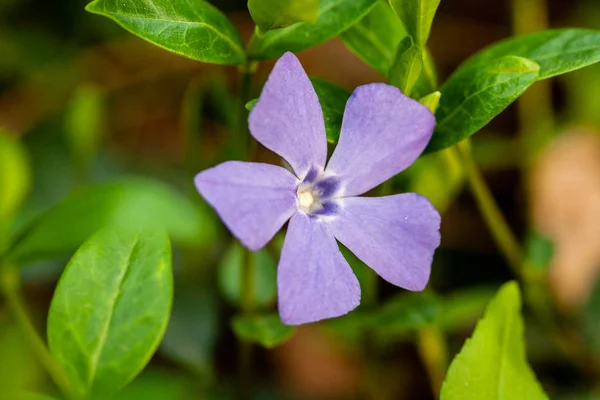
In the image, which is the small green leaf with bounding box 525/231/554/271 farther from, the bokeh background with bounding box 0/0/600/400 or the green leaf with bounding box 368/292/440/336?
the green leaf with bounding box 368/292/440/336

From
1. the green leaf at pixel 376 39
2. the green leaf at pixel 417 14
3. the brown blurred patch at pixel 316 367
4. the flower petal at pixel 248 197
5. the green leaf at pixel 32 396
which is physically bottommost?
the brown blurred patch at pixel 316 367

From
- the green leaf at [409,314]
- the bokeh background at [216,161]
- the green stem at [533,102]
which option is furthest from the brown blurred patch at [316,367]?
the green stem at [533,102]

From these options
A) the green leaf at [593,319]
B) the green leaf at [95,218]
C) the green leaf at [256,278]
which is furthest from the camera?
the green leaf at [593,319]

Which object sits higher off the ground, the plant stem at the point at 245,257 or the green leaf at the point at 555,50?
the green leaf at the point at 555,50

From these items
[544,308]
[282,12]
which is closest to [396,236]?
[282,12]

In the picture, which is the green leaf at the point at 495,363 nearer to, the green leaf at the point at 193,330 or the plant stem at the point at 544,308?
the plant stem at the point at 544,308

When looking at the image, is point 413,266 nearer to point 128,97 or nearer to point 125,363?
point 125,363
